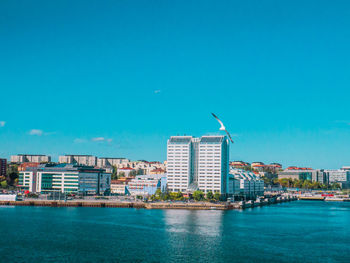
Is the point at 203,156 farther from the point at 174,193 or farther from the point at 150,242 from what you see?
the point at 150,242

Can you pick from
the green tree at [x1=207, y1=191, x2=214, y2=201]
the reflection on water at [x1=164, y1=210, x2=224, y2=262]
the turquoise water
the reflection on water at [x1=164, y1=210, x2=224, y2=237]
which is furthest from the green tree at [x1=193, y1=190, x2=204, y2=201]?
the turquoise water

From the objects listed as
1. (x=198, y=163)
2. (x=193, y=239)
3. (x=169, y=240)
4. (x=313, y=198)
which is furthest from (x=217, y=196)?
(x=313, y=198)

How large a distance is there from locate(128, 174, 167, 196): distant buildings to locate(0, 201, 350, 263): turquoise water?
55350 mm

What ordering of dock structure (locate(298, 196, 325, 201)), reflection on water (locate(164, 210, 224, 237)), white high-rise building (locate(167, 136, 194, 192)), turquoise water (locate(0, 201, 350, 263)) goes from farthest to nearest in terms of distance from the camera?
dock structure (locate(298, 196, 325, 201)), white high-rise building (locate(167, 136, 194, 192)), reflection on water (locate(164, 210, 224, 237)), turquoise water (locate(0, 201, 350, 263))

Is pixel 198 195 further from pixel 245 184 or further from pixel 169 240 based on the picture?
pixel 169 240

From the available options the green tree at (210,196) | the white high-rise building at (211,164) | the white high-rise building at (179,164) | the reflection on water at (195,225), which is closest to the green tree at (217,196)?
the green tree at (210,196)

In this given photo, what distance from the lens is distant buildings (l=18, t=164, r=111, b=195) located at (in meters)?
120

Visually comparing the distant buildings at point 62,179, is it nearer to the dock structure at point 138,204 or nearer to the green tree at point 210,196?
the dock structure at point 138,204

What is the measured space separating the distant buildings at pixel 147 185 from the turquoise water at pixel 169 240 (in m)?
55.3

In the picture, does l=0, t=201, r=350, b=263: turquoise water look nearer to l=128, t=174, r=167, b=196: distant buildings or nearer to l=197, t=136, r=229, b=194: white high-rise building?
l=197, t=136, r=229, b=194: white high-rise building

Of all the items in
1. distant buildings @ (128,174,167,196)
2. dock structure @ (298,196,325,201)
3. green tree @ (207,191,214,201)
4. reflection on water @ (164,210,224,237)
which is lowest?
dock structure @ (298,196,325,201)

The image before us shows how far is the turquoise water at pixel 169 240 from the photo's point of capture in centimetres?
4028

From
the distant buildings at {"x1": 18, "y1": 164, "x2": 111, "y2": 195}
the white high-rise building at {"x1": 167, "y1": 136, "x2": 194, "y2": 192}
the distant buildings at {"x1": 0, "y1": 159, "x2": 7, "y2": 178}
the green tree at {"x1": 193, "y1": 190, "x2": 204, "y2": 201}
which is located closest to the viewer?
the green tree at {"x1": 193, "y1": 190, "x2": 204, "y2": 201}

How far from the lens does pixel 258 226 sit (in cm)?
6203
